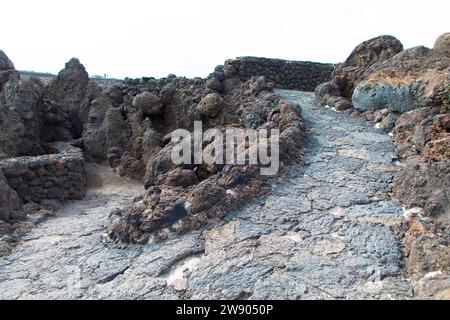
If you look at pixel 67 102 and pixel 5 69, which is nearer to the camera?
pixel 67 102

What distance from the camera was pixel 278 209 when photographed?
183 inches

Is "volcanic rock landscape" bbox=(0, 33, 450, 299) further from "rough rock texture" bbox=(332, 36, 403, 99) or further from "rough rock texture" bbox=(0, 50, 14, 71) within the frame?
"rough rock texture" bbox=(0, 50, 14, 71)

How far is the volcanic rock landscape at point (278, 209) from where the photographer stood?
353cm

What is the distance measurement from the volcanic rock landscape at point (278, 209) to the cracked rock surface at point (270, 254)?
17mm

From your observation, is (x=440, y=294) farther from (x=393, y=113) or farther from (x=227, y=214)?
(x=393, y=113)

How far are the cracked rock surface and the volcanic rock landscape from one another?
2 centimetres

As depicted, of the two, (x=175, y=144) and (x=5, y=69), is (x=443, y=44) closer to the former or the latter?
(x=175, y=144)

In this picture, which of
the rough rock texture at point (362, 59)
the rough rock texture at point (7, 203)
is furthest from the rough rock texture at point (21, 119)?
the rough rock texture at point (362, 59)

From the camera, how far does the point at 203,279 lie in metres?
3.63

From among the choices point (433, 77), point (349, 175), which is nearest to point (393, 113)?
point (433, 77)

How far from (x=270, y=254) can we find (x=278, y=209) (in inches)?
35.8

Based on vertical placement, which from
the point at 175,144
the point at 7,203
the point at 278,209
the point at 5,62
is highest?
the point at 5,62

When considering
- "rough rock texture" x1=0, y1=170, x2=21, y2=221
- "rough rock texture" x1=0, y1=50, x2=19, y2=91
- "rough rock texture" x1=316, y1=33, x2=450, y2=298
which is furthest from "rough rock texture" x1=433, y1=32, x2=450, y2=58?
"rough rock texture" x1=0, y1=50, x2=19, y2=91

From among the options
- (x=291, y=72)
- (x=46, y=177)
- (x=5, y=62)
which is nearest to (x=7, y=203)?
(x=46, y=177)
